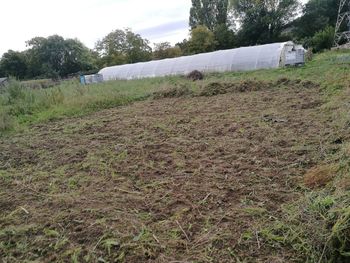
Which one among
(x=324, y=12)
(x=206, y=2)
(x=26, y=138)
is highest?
(x=206, y=2)

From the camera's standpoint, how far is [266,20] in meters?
24.9

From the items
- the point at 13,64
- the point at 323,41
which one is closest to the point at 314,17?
the point at 323,41

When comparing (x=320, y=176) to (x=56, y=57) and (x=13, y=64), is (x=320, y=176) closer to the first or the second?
(x=56, y=57)

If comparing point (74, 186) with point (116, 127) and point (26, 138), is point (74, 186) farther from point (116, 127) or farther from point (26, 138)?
point (26, 138)

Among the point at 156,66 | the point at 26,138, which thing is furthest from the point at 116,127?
the point at 156,66

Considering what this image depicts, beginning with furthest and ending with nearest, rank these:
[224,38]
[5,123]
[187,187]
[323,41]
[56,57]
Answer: [56,57] → [224,38] → [323,41] → [5,123] → [187,187]

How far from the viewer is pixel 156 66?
17.2 meters

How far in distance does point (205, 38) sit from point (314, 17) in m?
9.32

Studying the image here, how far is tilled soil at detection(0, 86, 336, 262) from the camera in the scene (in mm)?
1921

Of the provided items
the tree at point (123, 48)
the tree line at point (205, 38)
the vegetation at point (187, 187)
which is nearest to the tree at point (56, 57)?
the tree line at point (205, 38)

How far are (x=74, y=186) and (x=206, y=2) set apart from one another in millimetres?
33946

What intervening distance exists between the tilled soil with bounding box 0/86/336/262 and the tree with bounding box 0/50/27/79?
31599 mm

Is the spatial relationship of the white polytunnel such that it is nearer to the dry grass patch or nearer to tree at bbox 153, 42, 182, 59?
tree at bbox 153, 42, 182, 59

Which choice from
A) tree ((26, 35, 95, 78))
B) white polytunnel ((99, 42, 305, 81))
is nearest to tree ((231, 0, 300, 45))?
white polytunnel ((99, 42, 305, 81))
